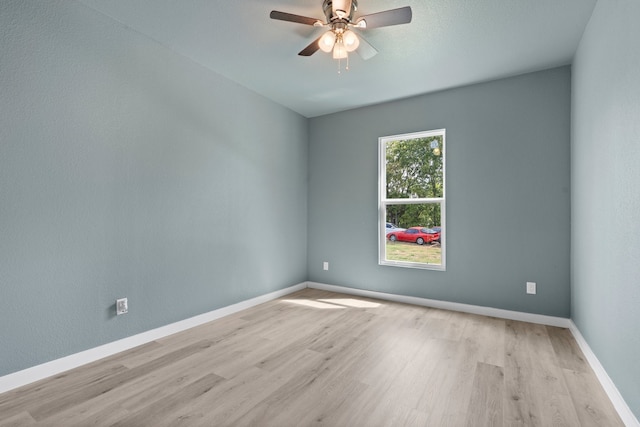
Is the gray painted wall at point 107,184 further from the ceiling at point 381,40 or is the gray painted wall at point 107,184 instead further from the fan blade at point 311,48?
the fan blade at point 311,48

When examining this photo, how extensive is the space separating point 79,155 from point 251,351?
1.97 m

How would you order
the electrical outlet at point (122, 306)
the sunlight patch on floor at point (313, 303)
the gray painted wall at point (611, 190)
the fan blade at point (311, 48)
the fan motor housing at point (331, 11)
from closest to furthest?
the gray painted wall at point (611, 190) → the fan motor housing at point (331, 11) → the fan blade at point (311, 48) → the electrical outlet at point (122, 306) → the sunlight patch on floor at point (313, 303)

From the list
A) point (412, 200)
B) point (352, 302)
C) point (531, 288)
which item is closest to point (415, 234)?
point (412, 200)

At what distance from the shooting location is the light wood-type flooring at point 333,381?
1.67 m

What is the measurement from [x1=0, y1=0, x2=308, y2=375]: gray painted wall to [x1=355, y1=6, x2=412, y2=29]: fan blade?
6.06ft

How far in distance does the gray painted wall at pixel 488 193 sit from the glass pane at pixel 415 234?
0.15 metres

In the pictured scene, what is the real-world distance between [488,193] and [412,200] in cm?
86

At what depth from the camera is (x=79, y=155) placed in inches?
87.4

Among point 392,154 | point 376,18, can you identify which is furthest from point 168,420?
point 392,154

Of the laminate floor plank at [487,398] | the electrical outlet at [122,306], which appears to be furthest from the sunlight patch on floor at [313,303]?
the electrical outlet at [122,306]

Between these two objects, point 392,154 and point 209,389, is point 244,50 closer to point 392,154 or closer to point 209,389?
point 392,154

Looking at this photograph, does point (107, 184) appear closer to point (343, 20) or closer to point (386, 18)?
point (343, 20)

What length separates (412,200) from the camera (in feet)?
12.7

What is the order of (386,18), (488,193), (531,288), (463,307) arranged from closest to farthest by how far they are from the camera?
(386,18), (531,288), (488,193), (463,307)
